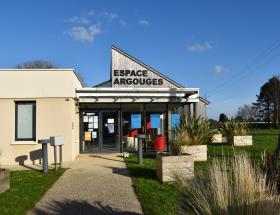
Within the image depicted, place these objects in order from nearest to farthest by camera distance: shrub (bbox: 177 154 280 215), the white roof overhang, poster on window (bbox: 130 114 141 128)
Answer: shrub (bbox: 177 154 280 215) → the white roof overhang → poster on window (bbox: 130 114 141 128)

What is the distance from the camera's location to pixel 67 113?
1579cm

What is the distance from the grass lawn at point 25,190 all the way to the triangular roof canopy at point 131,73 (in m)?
19.8

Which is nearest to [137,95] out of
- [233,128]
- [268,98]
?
[233,128]

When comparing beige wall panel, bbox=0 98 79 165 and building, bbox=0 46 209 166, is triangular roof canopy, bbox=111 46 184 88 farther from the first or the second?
beige wall panel, bbox=0 98 79 165

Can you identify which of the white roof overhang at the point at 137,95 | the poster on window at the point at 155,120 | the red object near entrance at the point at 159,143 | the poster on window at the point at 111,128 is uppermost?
the white roof overhang at the point at 137,95

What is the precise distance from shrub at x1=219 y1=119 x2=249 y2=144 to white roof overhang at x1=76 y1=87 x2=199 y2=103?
457 centimetres

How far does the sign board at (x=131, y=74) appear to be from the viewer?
106ft

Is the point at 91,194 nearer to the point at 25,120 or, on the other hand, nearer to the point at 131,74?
the point at 25,120

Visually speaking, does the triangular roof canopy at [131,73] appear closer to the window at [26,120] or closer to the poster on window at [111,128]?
the poster on window at [111,128]

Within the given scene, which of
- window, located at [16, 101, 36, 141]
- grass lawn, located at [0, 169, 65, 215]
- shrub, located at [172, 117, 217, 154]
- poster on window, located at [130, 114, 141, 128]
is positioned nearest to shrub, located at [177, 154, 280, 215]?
grass lawn, located at [0, 169, 65, 215]

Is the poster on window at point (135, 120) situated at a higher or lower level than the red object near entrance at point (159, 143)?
higher

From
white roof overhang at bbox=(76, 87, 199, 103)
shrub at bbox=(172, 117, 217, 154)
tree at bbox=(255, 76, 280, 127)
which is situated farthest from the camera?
tree at bbox=(255, 76, 280, 127)

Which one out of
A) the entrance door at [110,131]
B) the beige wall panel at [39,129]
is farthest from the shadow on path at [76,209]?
the entrance door at [110,131]

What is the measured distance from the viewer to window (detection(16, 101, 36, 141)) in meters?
15.9
